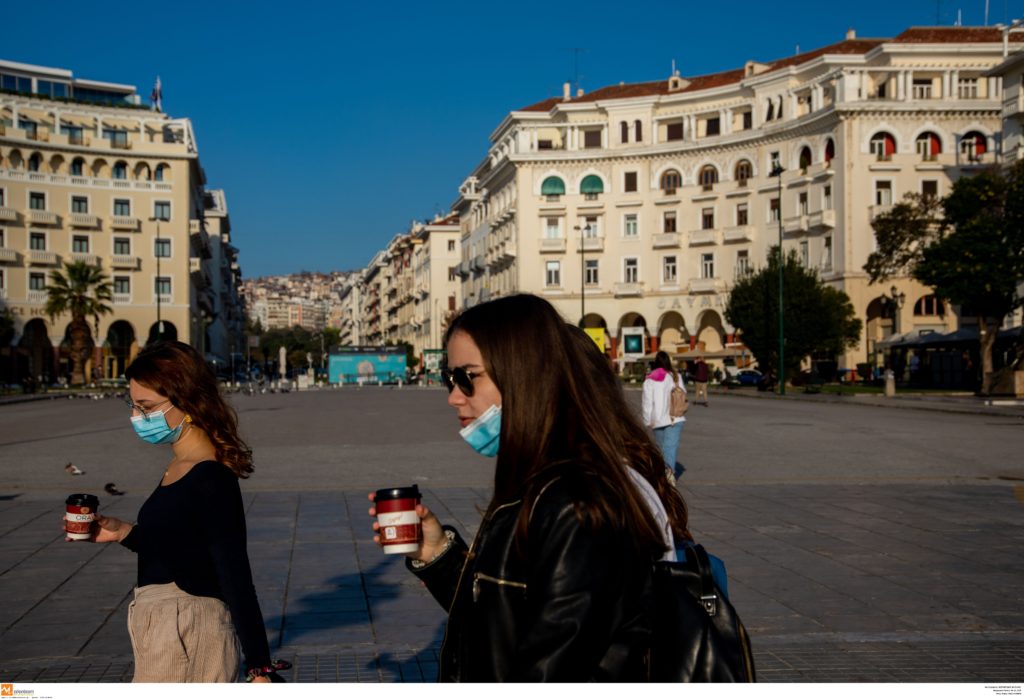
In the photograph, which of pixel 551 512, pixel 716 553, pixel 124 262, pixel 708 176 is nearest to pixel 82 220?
pixel 124 262

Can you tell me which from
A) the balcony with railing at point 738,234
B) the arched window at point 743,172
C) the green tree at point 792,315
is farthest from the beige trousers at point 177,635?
the arched window at point 743,172

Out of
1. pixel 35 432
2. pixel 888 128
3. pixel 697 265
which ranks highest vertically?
pixel 888 128

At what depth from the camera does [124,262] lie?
75688 millimetres

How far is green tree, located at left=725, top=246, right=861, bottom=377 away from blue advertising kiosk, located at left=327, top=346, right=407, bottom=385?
36115mm

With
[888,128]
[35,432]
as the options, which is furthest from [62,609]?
[888,128]

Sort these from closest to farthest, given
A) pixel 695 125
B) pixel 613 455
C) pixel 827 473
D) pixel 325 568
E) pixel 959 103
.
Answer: pixel 613 455
pixel 325 568
pixel 827 473
pixel 959 103
pixel 695 125

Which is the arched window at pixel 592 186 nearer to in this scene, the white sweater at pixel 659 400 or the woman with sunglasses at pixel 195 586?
the white sweater at pixel 659 400

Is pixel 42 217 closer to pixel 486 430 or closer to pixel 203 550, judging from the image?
pixel 203 550

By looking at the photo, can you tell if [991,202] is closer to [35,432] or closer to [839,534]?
[35,432]

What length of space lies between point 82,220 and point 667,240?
3899 centimetres

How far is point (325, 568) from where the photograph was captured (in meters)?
8.69

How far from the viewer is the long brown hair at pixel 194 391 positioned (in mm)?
3789

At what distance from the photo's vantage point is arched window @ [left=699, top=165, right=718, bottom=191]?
75750mm
